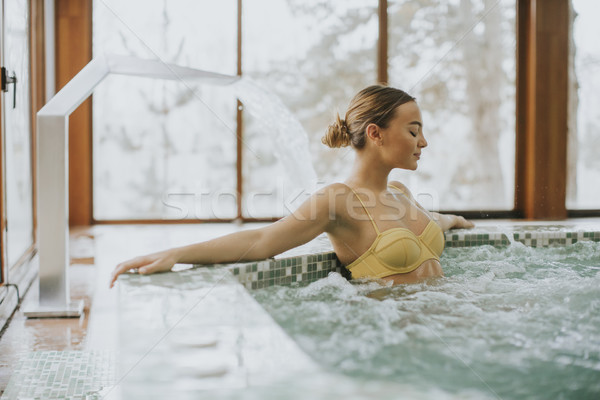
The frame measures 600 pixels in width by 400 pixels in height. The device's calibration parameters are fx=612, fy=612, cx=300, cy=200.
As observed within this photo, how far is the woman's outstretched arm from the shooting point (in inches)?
59.1

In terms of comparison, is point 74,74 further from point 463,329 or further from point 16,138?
point 463,329

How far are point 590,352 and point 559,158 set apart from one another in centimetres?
455

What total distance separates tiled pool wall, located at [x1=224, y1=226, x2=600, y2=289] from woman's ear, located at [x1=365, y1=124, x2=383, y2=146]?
1.32 feet

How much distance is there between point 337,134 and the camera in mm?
→ 1966

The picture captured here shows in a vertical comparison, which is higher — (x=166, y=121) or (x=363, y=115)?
(x=166, y=121)

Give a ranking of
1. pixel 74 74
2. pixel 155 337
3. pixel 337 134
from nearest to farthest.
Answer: pixel 155 337
pixel 337 134
pixel 74 74

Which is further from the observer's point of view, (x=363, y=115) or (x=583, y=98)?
(x=583, y=98)

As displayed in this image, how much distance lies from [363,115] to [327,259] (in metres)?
0.49

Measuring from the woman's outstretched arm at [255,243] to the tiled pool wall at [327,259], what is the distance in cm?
4

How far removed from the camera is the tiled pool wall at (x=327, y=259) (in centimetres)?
174

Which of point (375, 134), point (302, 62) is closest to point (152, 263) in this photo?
point (375, 134)

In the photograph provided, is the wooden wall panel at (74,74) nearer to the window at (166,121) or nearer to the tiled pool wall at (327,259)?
the window at (166,121)

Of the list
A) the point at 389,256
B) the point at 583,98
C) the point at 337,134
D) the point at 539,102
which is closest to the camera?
the point at 389,256

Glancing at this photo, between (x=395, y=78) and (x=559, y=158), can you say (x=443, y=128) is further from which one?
(x=559, y=158)
